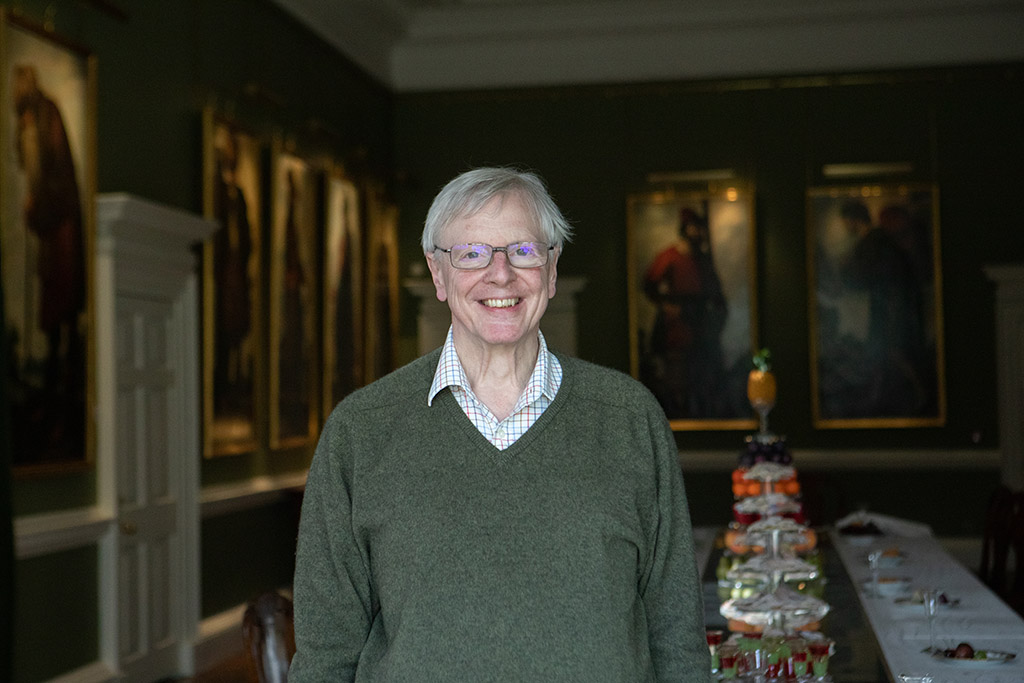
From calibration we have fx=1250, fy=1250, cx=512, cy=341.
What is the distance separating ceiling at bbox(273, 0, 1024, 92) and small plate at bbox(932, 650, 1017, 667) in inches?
406

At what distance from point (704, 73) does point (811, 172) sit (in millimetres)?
1663

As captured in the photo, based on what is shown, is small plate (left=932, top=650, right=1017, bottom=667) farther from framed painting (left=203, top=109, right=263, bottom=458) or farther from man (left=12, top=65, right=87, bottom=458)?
framed painting (left=203, top=109, right=263, bottom=458)

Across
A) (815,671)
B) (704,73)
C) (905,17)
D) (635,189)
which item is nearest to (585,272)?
(635,189)

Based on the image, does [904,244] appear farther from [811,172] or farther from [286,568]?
[286,568]

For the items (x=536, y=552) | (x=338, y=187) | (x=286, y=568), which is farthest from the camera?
(x=338, y=187)

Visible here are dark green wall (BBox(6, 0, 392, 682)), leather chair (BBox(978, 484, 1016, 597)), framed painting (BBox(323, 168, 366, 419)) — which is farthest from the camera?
framed painting (BBox(323, 168, 366, 419))

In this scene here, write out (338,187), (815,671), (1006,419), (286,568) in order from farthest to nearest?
(1006,419), (338,187), (286,568), (815,671)

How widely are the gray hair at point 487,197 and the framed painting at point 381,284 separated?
35.9ft

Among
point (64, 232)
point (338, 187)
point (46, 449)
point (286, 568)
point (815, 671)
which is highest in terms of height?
point (338, 187)

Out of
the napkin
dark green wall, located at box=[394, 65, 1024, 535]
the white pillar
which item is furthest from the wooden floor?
the white pillar

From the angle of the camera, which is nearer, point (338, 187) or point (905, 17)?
point (338, 187)

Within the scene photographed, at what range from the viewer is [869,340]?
14.0 m

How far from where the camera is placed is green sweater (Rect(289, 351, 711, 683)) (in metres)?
2.42

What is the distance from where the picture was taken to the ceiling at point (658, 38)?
1377 cm
